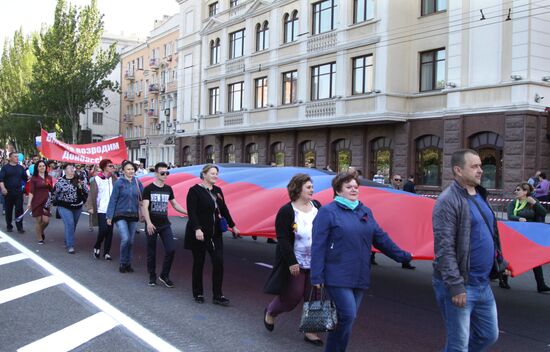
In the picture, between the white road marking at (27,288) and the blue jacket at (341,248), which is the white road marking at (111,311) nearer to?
the white road marking at (27,288)

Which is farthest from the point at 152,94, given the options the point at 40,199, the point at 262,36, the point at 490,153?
the point at 40,199

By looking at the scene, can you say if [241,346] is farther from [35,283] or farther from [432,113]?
[432,113]

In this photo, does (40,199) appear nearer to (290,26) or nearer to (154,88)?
(290,26)

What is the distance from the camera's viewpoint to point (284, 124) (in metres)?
33.0

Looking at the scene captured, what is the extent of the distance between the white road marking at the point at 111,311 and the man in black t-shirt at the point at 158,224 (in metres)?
1.08

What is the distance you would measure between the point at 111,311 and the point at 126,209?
3.29m

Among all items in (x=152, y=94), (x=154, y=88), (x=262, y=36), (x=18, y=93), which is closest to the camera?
(x=262, y=36)

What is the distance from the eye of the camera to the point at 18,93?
65875 mm

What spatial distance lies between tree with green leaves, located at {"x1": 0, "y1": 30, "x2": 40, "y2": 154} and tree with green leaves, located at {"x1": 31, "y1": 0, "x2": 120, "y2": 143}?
8.78 metres

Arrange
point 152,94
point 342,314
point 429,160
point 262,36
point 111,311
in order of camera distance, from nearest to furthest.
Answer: point 342,314, point 111,311, point 429,160, point 262,36, point 152,94

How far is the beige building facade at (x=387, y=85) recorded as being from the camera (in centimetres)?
2275

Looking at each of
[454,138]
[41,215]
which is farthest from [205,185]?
[454,138]

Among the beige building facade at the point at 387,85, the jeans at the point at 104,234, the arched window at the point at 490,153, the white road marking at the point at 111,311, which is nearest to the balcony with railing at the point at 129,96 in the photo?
the beige building facade at the point at 387,85

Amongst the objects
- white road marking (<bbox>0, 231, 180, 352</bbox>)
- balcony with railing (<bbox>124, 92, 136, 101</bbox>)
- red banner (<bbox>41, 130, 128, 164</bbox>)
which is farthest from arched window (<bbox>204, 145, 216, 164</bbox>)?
white road marking (<bbox>0, 231, 180, 352</bbox>)
